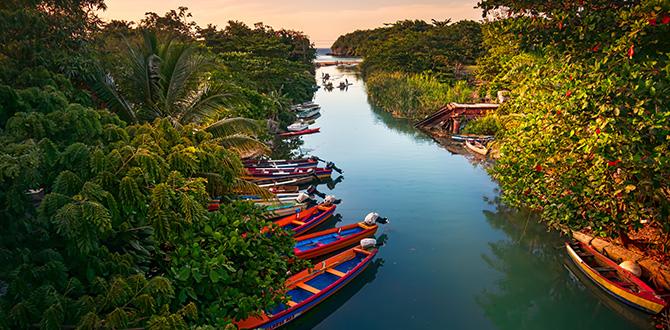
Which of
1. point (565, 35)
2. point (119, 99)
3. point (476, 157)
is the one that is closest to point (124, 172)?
point (119, 99)

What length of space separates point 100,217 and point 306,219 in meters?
10.7

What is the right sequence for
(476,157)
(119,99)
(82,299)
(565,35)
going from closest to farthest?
(82,299)
(565,35)
(119,99)
(476,157)

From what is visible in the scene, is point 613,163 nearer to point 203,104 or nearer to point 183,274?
point 183,274

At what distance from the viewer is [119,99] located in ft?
35.6

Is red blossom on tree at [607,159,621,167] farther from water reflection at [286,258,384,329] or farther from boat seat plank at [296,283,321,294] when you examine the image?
boat seat plank at [296,283,321,294]

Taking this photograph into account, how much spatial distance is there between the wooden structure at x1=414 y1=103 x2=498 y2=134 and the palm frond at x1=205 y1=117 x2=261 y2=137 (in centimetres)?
1959

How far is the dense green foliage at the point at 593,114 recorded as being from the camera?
7.42 m

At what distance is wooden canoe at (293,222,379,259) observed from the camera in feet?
41.1

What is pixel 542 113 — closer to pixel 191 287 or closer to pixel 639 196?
pixel 639 196

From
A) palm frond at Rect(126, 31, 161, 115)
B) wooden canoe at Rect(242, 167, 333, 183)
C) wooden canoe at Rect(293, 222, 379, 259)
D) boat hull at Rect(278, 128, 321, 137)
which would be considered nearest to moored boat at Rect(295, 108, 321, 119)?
boat hull at Rect(278, 128, 321, 137)

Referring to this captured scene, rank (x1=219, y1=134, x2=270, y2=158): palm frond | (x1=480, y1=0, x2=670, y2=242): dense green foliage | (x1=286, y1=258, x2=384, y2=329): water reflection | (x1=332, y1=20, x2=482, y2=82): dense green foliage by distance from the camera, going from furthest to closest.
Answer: (x1=332, y1=20, x2=482, y2=82): dense green foliage → (x1=219, y1=134, x2=270, y2=158): palm frond → (x1=286, y1=258, x2=384, y2=329): water reflection → (x1=480, y1=0, x2=670, y2=242): dense green foliage

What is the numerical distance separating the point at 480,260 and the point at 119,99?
37.0 ft

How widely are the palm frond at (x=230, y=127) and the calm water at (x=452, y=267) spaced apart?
5.18m

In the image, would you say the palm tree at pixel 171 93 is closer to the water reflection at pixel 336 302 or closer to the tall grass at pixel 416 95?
the water reflection at pixel 336 302
